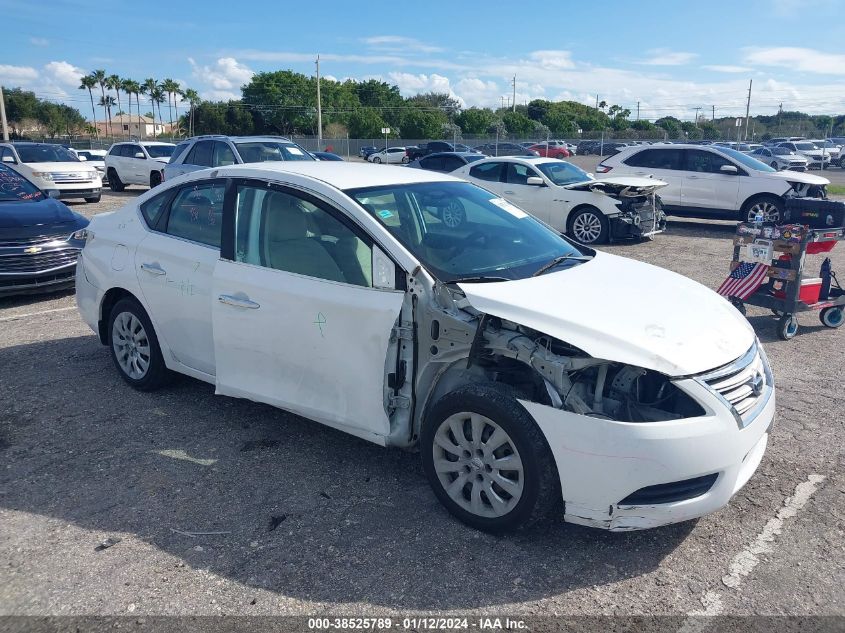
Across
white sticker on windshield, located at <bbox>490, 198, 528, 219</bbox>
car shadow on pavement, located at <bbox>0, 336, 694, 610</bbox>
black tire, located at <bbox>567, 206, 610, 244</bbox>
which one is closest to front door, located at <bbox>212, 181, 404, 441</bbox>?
car shadow on pavement, located at <bbox>0, 336, 694, 610</bbox>

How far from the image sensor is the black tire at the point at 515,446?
10.5 feet

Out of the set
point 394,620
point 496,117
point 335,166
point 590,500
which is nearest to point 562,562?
point 590,500

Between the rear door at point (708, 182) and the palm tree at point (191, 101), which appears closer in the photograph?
the rear door at point (708, 182)

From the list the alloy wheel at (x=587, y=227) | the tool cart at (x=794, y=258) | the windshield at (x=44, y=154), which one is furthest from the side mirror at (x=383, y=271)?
the windshield at (x=44, y=154)

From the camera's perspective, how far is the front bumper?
3055 millimetres

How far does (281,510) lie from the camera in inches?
148

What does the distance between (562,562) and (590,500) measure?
A: 389mm

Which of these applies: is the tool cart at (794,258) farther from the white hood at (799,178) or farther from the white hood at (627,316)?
the white hood at (799,178)

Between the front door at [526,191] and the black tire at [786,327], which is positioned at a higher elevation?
the front door at [526,191]

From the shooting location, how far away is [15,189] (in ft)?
30.4

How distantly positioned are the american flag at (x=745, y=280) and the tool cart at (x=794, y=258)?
47mm

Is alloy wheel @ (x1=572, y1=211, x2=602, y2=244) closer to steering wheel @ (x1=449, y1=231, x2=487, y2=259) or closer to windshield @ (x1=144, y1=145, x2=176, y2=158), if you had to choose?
steering wheel @ (x1=449, y1=231, x2=487, y2=259)

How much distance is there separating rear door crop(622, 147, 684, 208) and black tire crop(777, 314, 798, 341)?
8.71m

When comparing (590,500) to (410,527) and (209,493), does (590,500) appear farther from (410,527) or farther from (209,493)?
(209,493)
